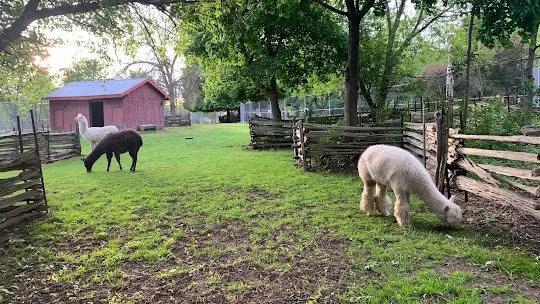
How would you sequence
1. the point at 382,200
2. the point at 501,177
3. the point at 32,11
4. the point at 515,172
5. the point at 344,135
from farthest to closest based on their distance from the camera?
the point at 344,135
the point at 382,200
the point at 501,177
the point at 515,172
the point at 32,11

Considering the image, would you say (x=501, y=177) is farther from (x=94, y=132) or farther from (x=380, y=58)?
(x=94, y=132)

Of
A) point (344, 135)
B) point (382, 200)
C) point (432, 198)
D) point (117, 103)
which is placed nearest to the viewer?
point (432, 198)

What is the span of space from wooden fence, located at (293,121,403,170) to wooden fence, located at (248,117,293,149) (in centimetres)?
585

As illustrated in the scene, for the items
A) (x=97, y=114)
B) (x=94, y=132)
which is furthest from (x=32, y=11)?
(x=97, y=114)

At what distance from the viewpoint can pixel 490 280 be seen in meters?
4.24

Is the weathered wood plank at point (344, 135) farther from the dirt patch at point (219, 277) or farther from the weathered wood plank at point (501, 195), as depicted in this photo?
the dirt patch at point (219, 277)

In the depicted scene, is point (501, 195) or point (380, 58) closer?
point (501, 195)

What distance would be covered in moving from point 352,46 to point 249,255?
8516 mm

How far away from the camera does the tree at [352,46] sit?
38.6 ft

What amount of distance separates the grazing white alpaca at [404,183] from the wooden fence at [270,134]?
1105 centimetres

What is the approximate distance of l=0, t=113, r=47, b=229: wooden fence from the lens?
21.2 ft

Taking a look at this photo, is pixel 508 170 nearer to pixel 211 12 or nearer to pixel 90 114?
pixel 211 12

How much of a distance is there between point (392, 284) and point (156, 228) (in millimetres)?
4002

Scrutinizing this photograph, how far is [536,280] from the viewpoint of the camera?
4188 millimetres
